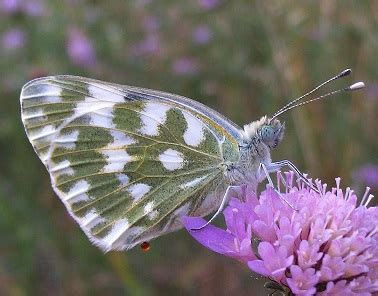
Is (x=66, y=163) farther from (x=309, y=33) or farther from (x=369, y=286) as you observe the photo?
(x=309, y=33)

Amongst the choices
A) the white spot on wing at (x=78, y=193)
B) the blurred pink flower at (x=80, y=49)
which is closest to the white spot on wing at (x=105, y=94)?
the white spot on wing at (x=78, y=193)

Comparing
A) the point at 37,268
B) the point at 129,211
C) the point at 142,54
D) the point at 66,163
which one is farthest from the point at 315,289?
the point at 142,54

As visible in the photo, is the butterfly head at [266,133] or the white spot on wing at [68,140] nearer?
the butterfly head at [266,133]

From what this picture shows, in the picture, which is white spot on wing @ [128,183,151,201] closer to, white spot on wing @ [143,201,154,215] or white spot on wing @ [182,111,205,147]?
white spot on wing @ [143,201,154,215]

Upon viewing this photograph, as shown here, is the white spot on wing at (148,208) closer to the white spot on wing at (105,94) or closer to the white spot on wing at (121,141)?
the white spot on wing at (121,141)

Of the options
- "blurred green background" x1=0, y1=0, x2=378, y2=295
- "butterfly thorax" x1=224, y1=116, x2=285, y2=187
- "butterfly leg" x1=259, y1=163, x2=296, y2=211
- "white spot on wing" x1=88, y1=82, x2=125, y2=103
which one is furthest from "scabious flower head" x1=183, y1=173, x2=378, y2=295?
"blurred green background" x1=0, y1=0, x2=378, y2=295

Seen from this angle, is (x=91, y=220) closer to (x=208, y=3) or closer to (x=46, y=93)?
(x=46, y=93)
